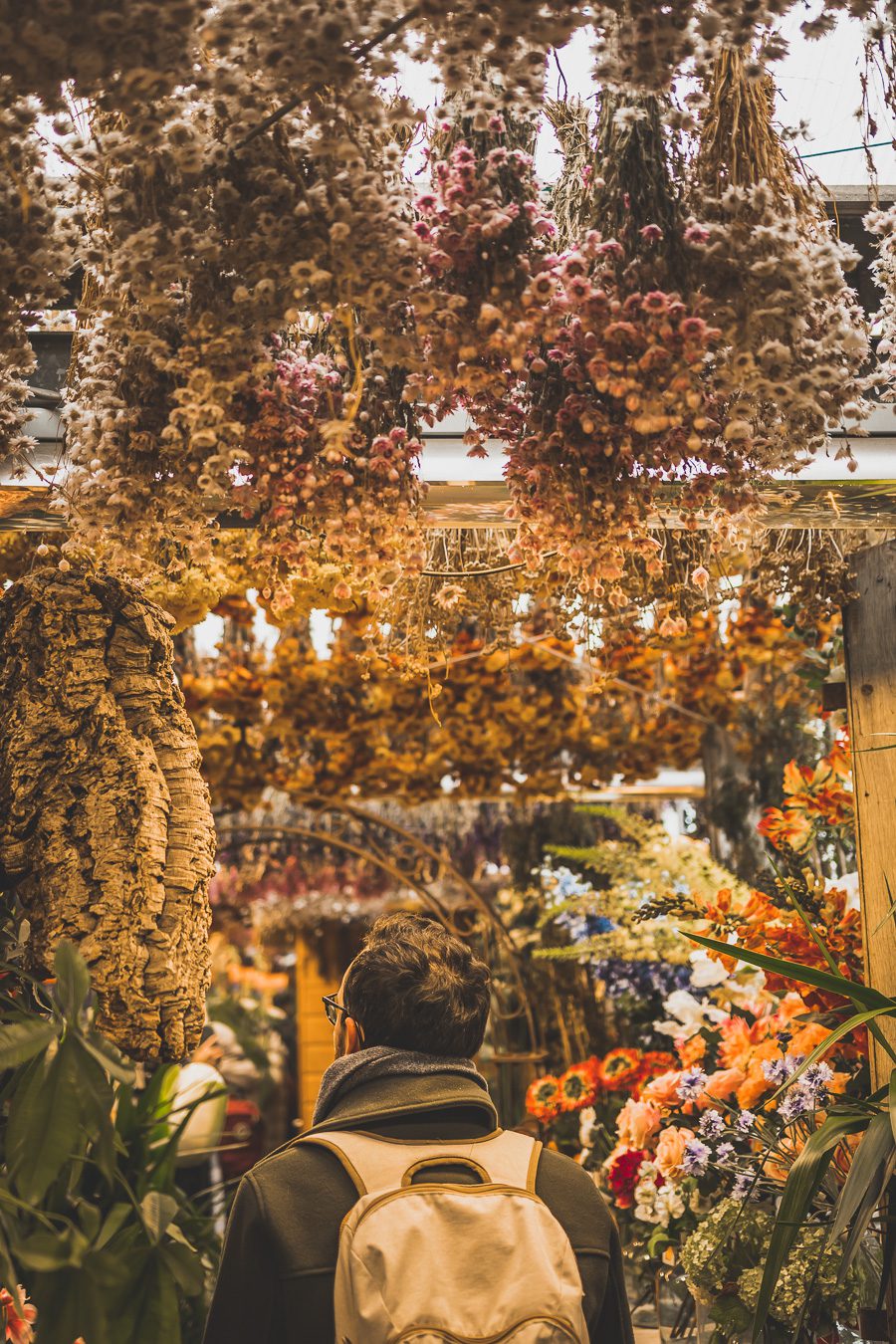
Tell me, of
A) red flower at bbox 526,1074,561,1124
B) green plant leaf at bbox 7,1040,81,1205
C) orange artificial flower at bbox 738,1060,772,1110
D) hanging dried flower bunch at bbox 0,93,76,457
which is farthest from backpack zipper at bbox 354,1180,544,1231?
red flower at bbox 526,1074,561,1124

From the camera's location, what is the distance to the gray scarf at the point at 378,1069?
155cm

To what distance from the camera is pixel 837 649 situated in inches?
107

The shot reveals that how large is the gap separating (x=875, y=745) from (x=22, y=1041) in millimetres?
1548

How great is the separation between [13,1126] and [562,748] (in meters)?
2.43

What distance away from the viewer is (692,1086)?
90.5 inches

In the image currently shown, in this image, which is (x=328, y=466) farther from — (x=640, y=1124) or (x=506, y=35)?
(x=640, y=1124)

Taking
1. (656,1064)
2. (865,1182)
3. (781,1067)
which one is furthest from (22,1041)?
(656,1064)

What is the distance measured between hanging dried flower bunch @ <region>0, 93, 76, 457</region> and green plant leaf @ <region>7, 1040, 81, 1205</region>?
0.79 m

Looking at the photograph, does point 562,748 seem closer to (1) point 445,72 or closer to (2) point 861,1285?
(2) point 861,1285

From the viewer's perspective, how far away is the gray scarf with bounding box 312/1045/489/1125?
1550mm

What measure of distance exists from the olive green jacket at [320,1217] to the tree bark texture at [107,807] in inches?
8.7

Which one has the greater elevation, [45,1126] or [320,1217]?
[45,1126]

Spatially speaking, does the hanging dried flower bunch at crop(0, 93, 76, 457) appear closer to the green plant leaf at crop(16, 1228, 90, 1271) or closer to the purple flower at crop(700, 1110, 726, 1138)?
the green plant leaf at crop(16, 1228, 90, 1271)

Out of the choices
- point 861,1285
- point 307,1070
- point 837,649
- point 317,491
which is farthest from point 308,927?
point 317,491
